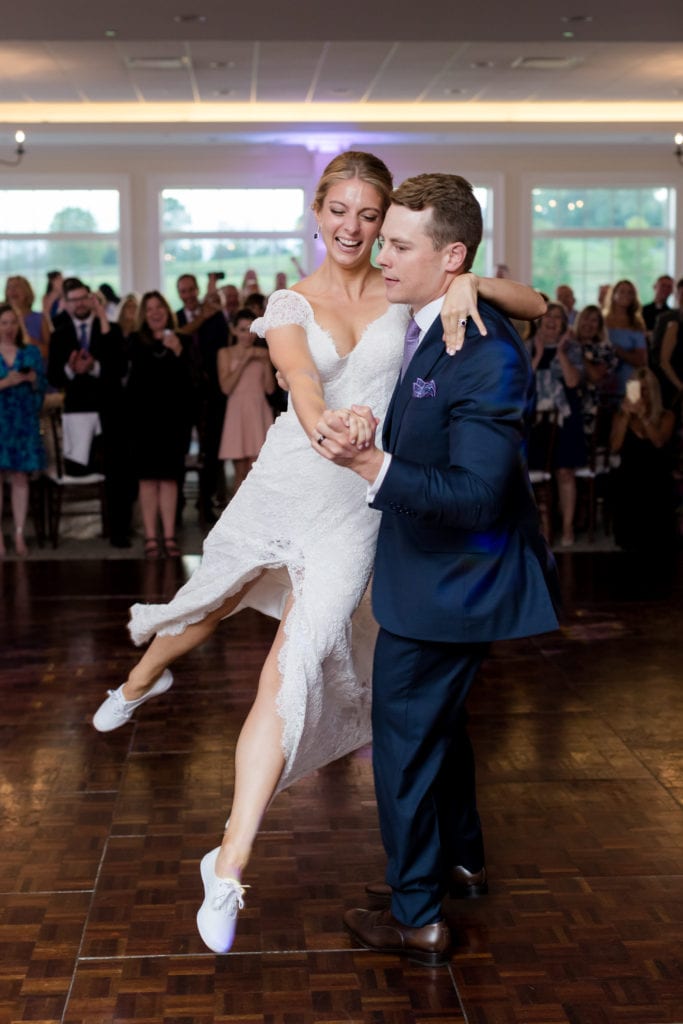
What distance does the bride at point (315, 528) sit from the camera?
2.67 meters

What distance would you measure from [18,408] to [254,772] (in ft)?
18.3

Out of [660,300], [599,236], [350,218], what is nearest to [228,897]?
[350,218]

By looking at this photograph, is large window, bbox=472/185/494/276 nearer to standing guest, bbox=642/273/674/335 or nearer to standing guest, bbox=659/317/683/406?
standing guest, bbox=642/273/674/335

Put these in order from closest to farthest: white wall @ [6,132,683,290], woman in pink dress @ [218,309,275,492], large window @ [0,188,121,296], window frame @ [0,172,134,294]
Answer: woman in pink dress @ [218,309,275,492]
white wall @ [6,132,683,290]
window frame @ [0,172,134,294]
large window @ [0,188,121,296]

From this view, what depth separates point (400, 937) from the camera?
105 inches

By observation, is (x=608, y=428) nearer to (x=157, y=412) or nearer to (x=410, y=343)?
(x=157, y=412)

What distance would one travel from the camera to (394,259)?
249 cm

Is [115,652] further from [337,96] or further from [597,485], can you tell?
[337,96]

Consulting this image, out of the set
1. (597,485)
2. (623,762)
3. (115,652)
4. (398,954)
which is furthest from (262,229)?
(398,954)

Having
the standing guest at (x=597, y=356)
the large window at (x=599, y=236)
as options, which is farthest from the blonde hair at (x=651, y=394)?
the large window at (x=599, y=236)

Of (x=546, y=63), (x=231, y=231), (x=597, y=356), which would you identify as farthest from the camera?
(x=231, y=231)

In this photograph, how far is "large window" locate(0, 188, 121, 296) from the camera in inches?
658

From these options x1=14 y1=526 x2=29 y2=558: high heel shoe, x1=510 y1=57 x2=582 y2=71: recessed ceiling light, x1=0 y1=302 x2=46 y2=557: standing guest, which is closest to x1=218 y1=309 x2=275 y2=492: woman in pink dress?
x1=0 y1=302 x2=46 y2=557: standing guest

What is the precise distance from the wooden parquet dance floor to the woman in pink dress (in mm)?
3360
